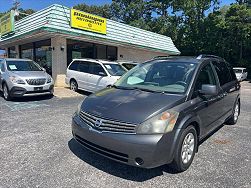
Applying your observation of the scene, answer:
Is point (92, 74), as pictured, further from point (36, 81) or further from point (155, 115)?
point (155, 115)

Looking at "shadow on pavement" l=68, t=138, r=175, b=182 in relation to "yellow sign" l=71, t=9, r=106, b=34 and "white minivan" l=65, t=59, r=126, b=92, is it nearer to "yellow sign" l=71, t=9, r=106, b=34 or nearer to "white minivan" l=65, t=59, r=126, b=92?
"white minivan" l=65, t=59, r=126, b=92

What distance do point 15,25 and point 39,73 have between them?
9.20m

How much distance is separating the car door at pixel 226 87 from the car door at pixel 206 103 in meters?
0.33

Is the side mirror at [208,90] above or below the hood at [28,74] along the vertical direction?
above

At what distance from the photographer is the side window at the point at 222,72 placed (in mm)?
5233

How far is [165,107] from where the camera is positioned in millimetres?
3475

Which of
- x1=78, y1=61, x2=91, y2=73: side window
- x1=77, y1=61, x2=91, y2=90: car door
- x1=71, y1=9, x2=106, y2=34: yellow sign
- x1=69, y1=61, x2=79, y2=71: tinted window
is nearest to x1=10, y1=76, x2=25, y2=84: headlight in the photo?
x1=77, y1=61, x2=91, y2=90: car door

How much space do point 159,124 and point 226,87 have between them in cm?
289

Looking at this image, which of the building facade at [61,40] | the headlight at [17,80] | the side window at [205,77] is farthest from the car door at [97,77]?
the side window at [205,77]

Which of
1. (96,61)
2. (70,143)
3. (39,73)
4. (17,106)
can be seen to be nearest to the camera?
(70,143)

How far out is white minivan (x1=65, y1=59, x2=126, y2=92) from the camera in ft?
34.9

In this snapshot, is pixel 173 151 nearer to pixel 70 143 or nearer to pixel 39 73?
pixel 70 143

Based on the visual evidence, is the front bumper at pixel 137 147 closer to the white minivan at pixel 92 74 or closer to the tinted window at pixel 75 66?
the white minivan at pixel 92 74

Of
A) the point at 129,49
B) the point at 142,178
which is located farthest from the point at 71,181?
the point at 129,49
